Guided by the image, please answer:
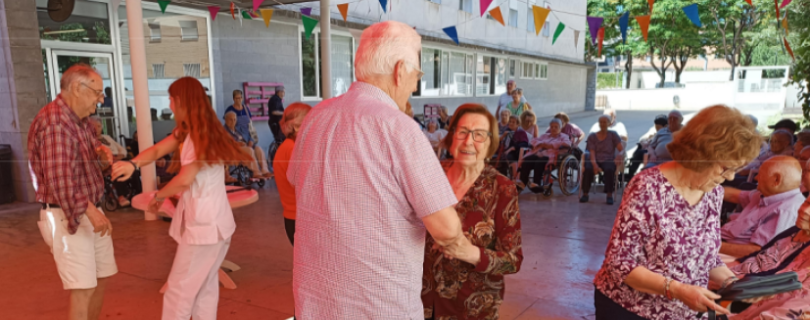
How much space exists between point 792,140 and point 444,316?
3134mm

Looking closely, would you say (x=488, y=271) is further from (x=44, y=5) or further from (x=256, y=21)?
(x=256, y=21)

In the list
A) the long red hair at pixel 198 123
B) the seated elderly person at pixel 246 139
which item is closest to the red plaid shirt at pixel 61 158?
the long red hair at pixel 198 123

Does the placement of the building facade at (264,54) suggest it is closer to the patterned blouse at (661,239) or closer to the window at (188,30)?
the window at (188,30)

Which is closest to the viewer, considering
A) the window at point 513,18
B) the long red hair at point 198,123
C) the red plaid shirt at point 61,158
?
the red plaid shirt at point 61,158

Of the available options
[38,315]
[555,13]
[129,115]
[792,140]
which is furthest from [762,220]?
[129,115]

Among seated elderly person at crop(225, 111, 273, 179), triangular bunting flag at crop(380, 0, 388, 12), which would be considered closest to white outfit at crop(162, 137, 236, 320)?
triangular bunting flag at crop(380, 0, 388, 12)

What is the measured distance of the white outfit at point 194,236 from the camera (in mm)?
2219

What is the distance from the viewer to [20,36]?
5434mm

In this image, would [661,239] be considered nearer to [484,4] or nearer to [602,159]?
[484,4]

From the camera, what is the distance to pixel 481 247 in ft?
5.15

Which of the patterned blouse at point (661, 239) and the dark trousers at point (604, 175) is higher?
the patterned blouse at point (661, 239)

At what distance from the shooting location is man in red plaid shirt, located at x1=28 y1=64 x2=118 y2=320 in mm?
1985

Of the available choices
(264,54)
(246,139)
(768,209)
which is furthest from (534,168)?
(264,54)

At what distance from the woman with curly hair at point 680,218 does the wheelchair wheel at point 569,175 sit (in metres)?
4.84
